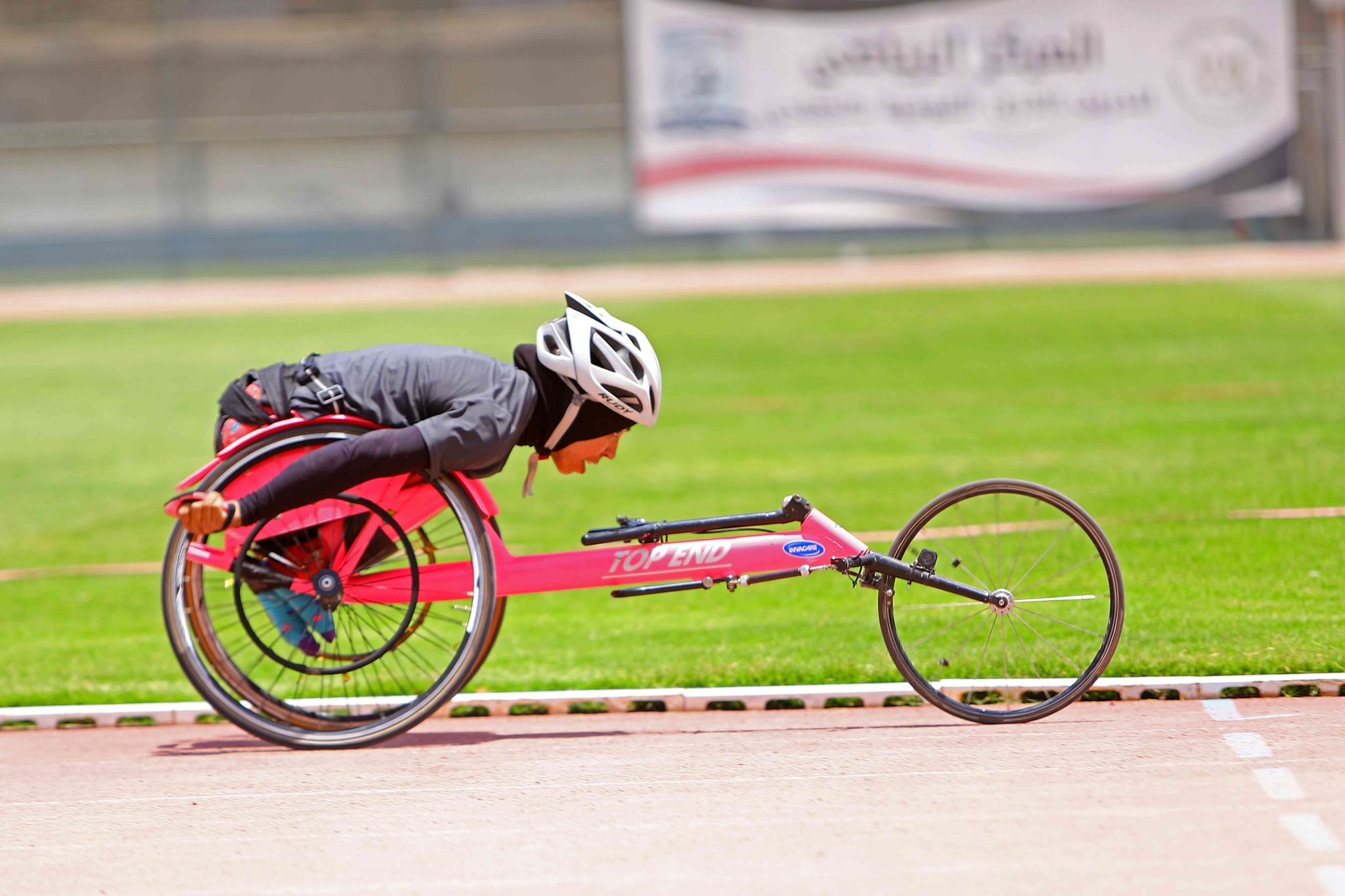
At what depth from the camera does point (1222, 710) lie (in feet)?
16.9

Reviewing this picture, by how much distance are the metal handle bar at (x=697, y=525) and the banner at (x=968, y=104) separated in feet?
91.7

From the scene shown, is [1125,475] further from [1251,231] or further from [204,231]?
[204,231]

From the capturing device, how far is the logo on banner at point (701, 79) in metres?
32.5

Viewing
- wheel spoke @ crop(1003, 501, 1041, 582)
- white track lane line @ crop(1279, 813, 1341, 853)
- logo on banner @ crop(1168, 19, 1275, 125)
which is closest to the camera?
white track lane line @ crop(1279, 813, 1341, 853)

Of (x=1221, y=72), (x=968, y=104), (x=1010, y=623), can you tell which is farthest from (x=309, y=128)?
(x=1010, y=623)

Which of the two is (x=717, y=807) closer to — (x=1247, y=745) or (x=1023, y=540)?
(x=1247, y=745)

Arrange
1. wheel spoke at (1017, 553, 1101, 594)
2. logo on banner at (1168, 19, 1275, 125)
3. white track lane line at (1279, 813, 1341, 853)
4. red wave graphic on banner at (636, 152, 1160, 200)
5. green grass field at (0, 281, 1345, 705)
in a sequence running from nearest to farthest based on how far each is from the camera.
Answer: white track lane line at (1279, 813, 1341, 853) → wheel spoke at (1017, 553, 1101, 594) → green grass field at (0, 281, 1345, 705) → logo on banner at (1168, 19, 1275, 125) → red wave graphic on banner at (636, 152, 1160, 200)

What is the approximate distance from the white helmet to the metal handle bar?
36cm

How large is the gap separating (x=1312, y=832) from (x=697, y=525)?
2.10m

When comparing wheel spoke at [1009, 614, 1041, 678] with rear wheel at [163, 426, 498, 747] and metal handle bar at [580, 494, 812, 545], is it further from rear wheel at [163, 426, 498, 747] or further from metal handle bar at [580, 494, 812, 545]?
rear wheel at [163, 426, 498, 747]

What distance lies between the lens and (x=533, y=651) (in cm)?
673

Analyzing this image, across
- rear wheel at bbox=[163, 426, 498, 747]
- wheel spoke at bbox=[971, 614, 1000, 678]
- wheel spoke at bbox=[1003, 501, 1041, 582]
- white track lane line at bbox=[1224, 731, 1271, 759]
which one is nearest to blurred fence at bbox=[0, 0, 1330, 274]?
wheel spoke at bbox=[1003, 501, 1041, 582]

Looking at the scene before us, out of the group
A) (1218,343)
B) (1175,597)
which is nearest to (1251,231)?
(1218,343)

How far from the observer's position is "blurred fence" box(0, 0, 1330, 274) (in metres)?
33.9
